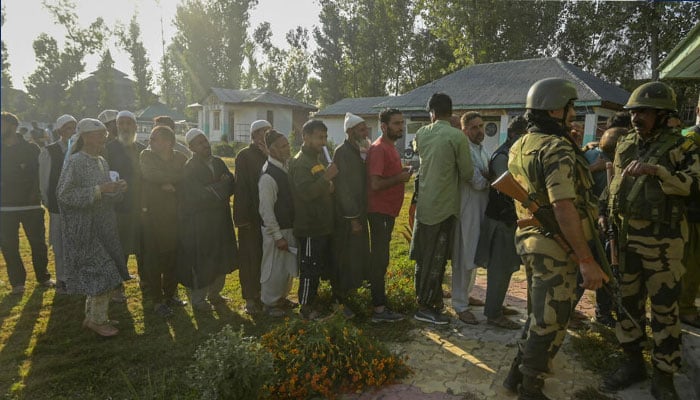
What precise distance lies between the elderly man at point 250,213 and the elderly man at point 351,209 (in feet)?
2.98

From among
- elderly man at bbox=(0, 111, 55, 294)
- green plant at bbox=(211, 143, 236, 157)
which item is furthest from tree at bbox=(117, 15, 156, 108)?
elderly man at bbox=(0, 111, 55, 294)

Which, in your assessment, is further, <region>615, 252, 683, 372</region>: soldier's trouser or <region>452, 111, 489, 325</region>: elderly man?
<region>452, 111, 489, 325</region>: elderly man

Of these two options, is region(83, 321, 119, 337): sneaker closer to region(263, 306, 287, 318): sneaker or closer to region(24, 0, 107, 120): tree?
region(263, 306, 287, 318): sneaker

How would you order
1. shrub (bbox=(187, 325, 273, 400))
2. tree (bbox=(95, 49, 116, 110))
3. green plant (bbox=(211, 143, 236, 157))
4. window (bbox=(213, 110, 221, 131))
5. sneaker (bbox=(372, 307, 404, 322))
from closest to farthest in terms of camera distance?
shrub (bbox=(187, 325, 273, 400)) < sneaker (bbox=(372, 307, 404, 322)) < green plant (bbox=(211, 143, 236, 157)) < window (bbox=(213, 110, 221, 131)) < tree (bbox=(95, 49, 116, 110))

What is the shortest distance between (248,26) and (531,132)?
4666 cm

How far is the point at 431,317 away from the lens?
14.3 ft

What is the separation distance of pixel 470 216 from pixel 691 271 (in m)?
1.94

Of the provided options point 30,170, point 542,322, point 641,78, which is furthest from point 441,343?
point 641,78

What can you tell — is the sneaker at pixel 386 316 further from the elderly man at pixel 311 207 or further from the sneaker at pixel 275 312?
the sneaker at pixel 275 312

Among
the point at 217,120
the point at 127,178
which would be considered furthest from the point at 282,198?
the point at 217,120

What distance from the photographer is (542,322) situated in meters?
2.77

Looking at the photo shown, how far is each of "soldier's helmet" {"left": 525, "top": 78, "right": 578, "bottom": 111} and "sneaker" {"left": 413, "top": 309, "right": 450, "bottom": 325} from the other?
89.8 inches

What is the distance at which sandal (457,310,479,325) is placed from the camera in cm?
434

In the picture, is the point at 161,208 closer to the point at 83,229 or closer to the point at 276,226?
the point at 83,229
